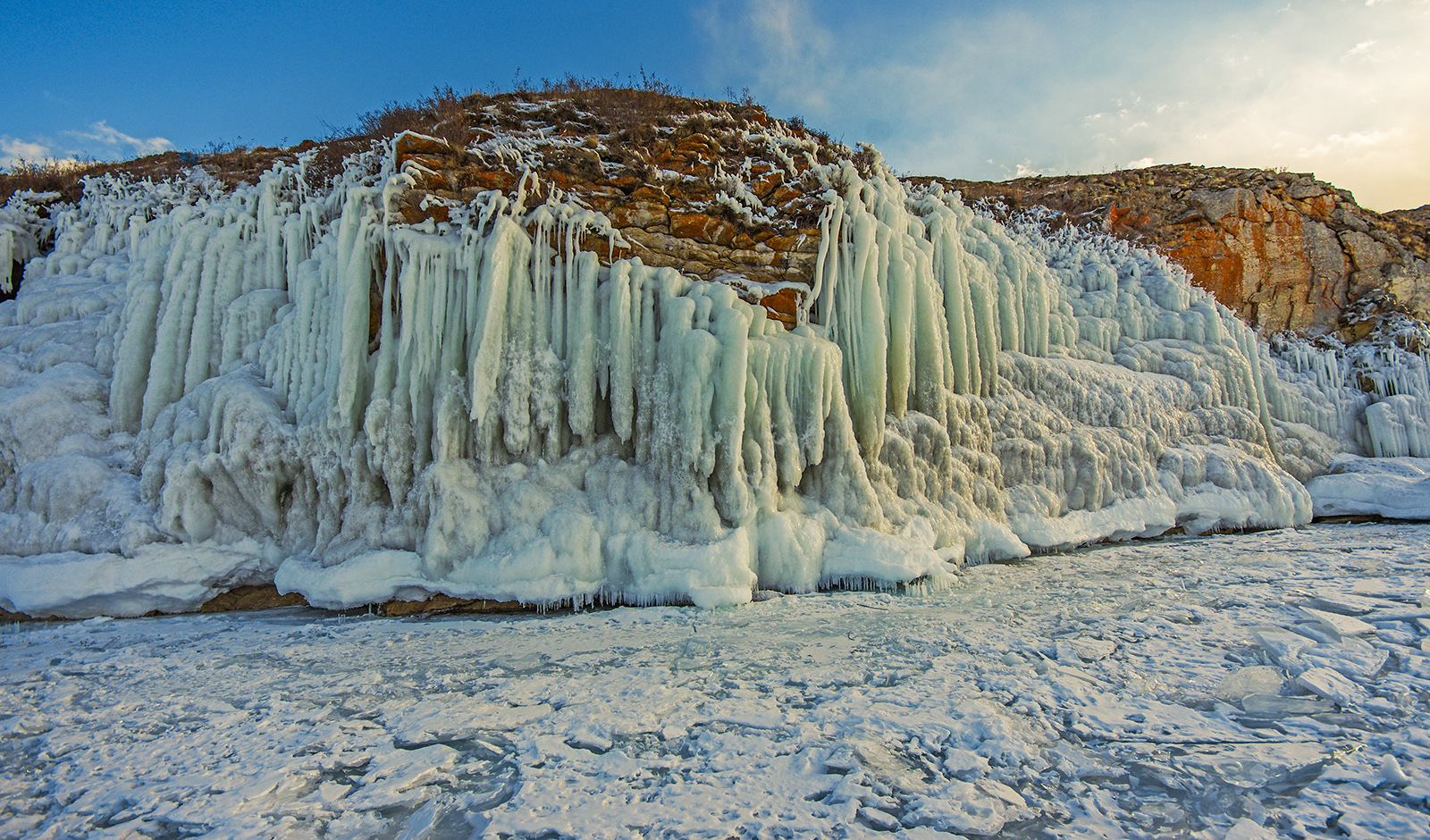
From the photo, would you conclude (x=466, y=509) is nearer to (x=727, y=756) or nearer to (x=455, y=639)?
(x=455, y=639)

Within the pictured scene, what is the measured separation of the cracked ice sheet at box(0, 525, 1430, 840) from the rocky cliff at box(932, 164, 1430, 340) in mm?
11924

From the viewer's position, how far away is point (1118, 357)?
38.4ft

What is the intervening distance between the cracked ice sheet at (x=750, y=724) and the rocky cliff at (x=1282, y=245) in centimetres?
1192

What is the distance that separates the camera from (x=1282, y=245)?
15.1m

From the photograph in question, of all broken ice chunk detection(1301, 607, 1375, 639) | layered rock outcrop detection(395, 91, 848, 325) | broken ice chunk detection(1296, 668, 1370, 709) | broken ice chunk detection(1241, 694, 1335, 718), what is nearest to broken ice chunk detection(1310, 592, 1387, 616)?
broken ice chunk detection(1301, 607, 1375, 639)

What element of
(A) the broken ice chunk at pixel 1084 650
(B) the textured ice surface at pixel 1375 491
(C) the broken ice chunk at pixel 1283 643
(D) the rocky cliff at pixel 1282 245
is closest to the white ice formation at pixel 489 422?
(A) the broken ice chunk at pixel 1084 650

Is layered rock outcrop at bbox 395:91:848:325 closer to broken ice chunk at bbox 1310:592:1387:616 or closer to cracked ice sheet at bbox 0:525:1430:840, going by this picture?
cracked ice sheet at bbox 0:525:1430:840

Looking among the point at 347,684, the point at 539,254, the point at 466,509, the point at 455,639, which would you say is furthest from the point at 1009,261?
the point at 347,684

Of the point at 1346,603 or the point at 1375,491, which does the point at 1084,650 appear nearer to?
the point at 1346,603

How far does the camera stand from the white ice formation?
661 cm

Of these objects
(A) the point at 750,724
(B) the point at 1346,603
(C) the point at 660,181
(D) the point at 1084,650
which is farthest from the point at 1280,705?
(C) the point at 660,181

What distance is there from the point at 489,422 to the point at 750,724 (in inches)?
184

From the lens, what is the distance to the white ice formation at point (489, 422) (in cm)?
661

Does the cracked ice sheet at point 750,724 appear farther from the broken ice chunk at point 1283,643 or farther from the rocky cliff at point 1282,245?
the rocky cliff at point 1282,245
